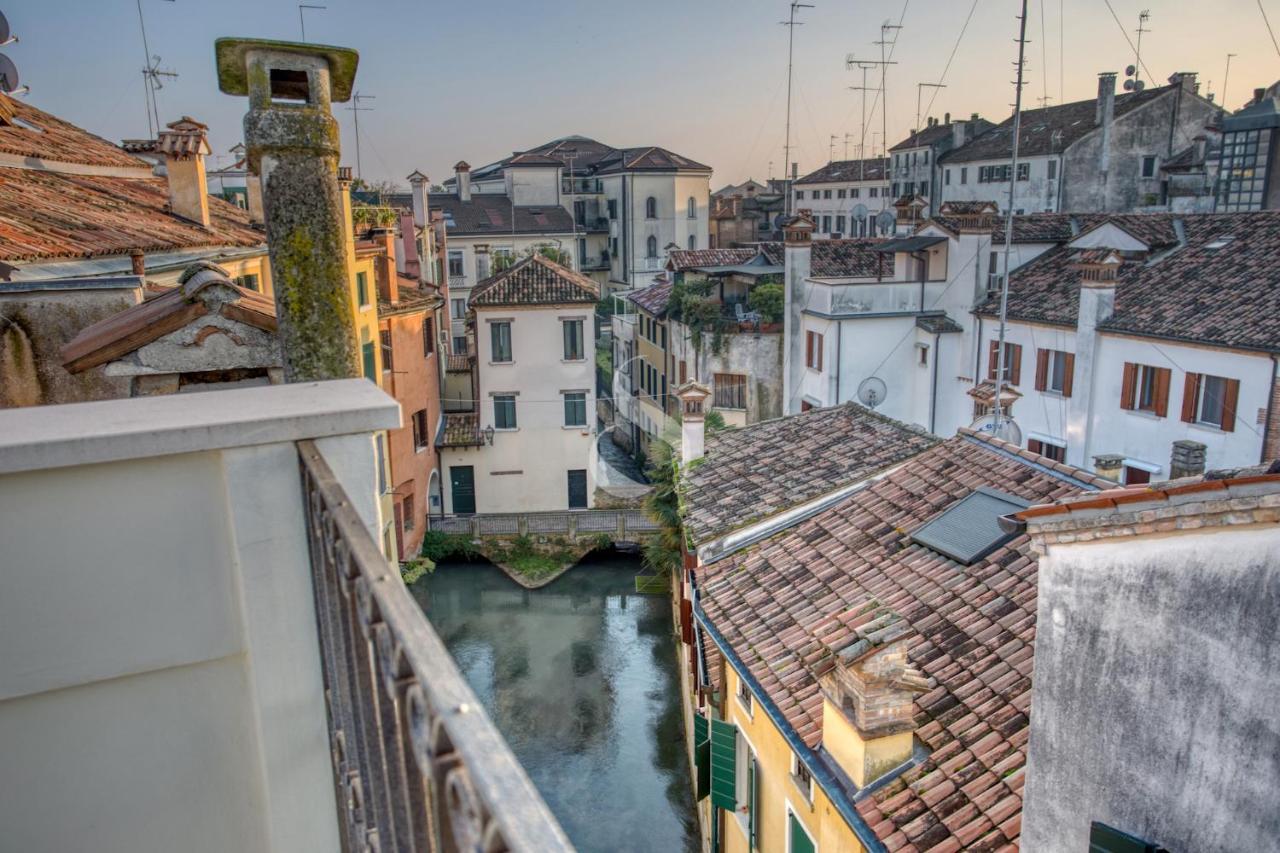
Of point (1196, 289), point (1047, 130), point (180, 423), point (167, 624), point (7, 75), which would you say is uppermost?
point (1047, 130)

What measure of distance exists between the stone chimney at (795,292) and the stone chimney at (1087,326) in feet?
22.1

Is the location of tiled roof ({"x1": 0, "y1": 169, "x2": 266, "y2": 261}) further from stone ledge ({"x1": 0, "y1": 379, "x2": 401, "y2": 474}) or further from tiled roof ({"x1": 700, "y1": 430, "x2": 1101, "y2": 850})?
tiled roof ({"x1": 700, "y1": 430, "x2": 1101, "y2": 850})

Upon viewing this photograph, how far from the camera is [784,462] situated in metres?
13.0

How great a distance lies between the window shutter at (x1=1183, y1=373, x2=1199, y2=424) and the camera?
1619 cm

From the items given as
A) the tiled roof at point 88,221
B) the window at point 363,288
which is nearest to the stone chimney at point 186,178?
the tiled roof at point 88,221

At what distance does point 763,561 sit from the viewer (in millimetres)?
10406

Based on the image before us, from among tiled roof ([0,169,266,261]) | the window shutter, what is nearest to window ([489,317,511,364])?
tiled roof ([0,169,266,261])

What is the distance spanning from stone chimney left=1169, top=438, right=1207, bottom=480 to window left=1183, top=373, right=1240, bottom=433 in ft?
3.28

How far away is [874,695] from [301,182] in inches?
184

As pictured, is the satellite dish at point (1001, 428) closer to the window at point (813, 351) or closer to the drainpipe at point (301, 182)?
the window at point (813, 351)

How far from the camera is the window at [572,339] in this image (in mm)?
25297

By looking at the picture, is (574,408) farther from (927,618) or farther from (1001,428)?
(927,618)

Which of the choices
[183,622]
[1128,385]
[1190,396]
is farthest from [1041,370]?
[183,622]

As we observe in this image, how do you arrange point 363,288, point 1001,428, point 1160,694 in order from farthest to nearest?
point 363,288
point 1001,428
point 1160,694
